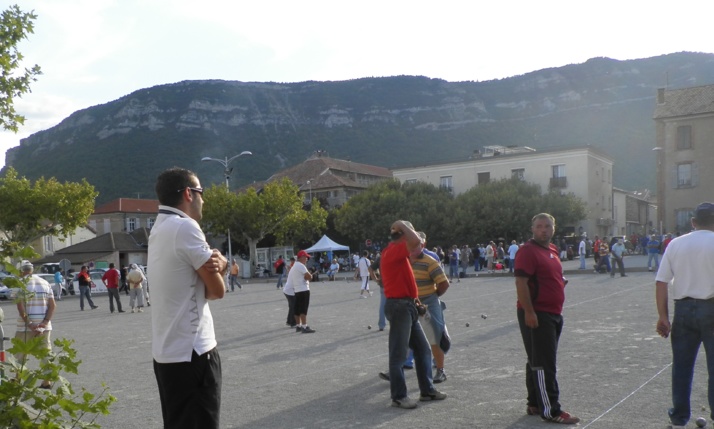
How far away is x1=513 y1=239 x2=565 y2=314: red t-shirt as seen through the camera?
5953 millimetres

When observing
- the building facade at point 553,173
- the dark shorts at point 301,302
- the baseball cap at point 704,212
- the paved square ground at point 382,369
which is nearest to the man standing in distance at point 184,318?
the paved square ground at point 382,369

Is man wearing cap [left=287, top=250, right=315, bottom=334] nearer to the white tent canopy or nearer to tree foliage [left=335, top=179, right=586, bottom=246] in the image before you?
the white tent canopy

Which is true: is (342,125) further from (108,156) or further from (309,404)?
(309,404)

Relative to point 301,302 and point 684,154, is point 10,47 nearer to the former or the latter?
point 301,302

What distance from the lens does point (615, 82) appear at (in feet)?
477

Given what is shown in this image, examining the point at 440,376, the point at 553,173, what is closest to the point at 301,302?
the point at 440,376

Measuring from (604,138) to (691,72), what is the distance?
40991 mm

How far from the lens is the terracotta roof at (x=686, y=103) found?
4788cm

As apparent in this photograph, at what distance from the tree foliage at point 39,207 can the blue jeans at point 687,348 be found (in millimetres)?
41473

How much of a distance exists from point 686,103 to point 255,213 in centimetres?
3353

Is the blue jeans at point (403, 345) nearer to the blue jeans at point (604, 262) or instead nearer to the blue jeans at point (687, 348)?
the blue jeans at point (687, 348)

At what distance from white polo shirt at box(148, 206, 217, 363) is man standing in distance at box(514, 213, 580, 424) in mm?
3234

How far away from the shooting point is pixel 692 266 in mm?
5391

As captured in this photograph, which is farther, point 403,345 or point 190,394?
point 403,345
